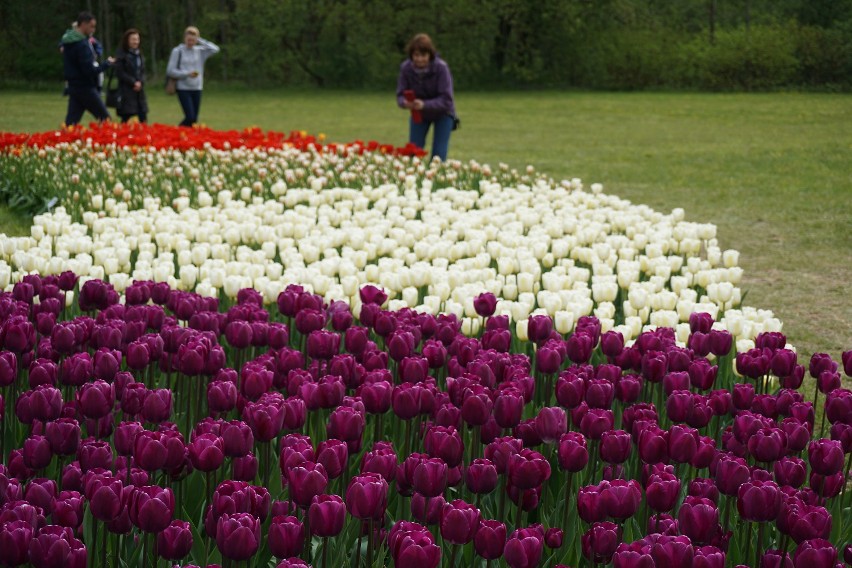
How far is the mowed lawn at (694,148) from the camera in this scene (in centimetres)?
877

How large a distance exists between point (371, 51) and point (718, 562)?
39.9 meters

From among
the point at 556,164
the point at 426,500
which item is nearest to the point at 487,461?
the point at 426,500

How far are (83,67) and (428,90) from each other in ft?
16.2

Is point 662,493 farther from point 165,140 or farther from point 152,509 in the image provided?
point 165,140

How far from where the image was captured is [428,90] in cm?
1341

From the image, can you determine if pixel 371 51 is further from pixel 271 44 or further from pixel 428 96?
pixel 428 96

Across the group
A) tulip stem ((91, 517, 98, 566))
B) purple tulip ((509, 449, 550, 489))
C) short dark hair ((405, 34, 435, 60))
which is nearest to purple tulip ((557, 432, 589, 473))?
purple tulip ((509, 449, 550, 489))

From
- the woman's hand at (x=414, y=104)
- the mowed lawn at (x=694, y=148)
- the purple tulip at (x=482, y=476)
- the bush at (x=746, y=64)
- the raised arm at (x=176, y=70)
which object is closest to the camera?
the purple tulip at (x=482, y=476)

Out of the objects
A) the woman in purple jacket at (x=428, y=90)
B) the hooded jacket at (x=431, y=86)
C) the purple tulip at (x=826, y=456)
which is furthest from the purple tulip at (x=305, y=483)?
the hooded jacket at (x=431, y=86)

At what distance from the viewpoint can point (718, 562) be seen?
2.24 meters

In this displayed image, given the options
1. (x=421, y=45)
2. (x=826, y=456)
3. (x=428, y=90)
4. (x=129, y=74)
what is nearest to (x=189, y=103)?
(x=129, y=74)

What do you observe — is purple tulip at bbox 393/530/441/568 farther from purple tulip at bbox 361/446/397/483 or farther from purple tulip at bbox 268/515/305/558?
purple tulip at bbox 361/446/397/483

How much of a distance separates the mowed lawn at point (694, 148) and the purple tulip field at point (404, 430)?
7.69 ft

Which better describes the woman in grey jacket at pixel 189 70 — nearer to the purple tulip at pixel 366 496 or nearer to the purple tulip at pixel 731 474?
the purple tulip at pixel 731 474
